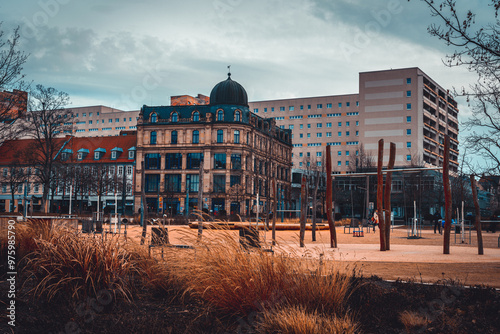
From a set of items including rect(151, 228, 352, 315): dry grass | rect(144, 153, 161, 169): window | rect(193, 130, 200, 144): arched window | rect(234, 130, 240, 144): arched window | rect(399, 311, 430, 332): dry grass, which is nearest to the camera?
rect(399, 311, 430, 332): dry grass

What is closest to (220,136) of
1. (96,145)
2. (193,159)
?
(193,159)

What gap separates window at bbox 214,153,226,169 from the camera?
275ft

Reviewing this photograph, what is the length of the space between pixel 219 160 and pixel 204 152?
2.64 meters

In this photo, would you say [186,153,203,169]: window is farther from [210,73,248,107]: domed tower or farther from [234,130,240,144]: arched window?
[210,73,248,107]: domed tower

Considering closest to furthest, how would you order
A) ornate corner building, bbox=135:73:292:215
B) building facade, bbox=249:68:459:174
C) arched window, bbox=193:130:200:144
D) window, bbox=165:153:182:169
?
ornate corner building, bbox=135:73:292:215
window, bbox=165:153:182:169
arched window, bbox=193:130:200:144
building facade, bbox=249:68:459:174

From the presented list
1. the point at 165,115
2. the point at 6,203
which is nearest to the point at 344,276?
the point at 165,115

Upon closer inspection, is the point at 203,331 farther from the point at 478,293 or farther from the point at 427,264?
the point at 427,264

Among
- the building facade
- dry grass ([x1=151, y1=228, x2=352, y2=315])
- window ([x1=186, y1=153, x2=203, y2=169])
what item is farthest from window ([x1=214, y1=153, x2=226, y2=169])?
dry grass ([x1=151, y1=228, x2=352, y2=315])

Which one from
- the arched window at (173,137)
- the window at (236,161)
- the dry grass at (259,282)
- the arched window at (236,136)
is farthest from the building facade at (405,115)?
the dry grass at (259,282)

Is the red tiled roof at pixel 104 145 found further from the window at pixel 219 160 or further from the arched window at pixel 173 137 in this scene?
the window at pixel 219 160

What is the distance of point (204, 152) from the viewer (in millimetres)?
84375

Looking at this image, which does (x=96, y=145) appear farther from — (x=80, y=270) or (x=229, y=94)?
(x=80, y=270)

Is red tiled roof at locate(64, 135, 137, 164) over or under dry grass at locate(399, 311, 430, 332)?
over

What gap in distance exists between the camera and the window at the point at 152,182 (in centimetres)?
8537
